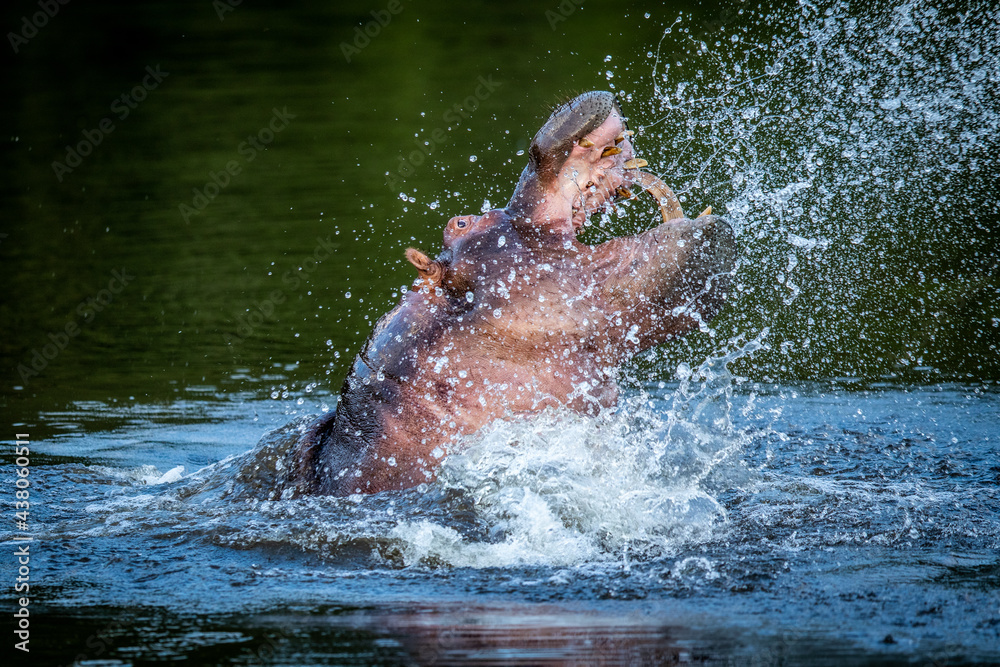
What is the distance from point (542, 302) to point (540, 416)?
1.34ft

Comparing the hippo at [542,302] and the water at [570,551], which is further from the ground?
the hippo at [542,302]

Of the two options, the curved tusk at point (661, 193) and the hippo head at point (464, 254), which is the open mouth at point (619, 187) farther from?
the hippo head at point (464, 254)

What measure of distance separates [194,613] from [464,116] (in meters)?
11.7

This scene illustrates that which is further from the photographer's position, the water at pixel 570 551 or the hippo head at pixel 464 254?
the hippo head at pixel 464 254

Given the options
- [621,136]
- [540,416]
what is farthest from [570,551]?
[621,136]

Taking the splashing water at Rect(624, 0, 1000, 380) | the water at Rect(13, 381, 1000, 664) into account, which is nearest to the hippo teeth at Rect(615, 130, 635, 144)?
the water at Rect(13, 381, 1000, 664)

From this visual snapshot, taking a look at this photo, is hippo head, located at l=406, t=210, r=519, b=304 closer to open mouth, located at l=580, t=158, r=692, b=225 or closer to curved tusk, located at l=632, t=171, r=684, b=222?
open mouth, located at l=580, t=158, r=692, b=225

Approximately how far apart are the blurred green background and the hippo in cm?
51

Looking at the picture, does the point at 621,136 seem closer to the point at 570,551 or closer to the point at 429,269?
the point at 429,269

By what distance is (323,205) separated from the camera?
12.2 m

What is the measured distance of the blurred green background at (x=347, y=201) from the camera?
8.25m

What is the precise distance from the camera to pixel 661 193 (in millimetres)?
4504

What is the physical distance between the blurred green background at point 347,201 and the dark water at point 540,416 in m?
0.05

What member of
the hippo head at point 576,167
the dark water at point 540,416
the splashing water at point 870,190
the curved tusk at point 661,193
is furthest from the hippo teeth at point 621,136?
the splashing water at point 870,190
